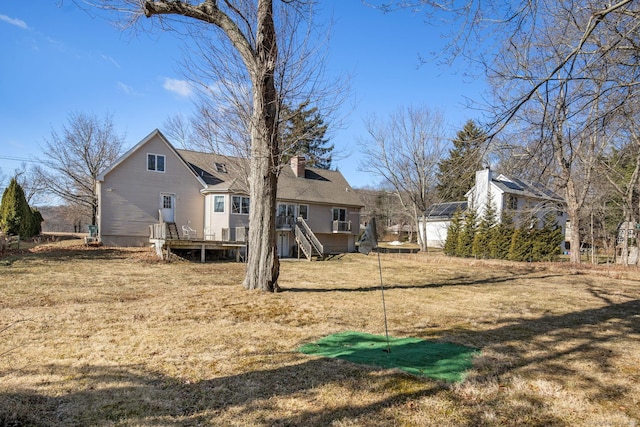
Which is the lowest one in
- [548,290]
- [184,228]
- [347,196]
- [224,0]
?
[548,290]

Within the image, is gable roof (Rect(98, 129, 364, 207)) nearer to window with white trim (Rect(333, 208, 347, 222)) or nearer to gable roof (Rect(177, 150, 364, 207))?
gable roof (Rect(177, 150, 364, 207))

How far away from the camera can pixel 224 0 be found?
8562 millimetres

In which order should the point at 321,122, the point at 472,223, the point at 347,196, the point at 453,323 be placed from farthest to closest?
the point at 347,196, the point at 472,223, the point at 321,122, the point at 453,323

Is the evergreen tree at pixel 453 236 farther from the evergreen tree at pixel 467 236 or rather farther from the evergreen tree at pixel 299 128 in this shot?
the evergreen tree at pixel 299 128

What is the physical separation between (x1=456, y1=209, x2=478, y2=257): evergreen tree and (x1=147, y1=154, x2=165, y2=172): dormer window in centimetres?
1976

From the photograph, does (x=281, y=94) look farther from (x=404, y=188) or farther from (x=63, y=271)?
(x=404, y=188)

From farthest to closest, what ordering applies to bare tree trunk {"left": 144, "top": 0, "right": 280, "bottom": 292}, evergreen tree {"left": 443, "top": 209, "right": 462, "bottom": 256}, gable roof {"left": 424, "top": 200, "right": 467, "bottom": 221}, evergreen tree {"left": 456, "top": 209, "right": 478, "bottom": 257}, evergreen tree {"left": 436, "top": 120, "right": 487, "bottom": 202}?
gable roof {"left": 424, "top": 200, "right": 467, "bottom": 221}
evergreen tree {"left": 443, "top": 209, "right": 462, "bottom": 256}
evergreen tree {"left": 456, "top": 209, "right": 478, "bottom": 257}
bare tree trunk {"left": 144, "top": 0, "right": 280, "bottom": 292}
evergreen tree {"left": 436, "top": 120, "right": 487, "bottom": 202}

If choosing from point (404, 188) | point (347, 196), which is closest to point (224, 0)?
point (347, 196)

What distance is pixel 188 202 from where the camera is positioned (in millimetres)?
22906

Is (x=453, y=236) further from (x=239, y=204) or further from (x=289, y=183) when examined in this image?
(x=239, y=204)

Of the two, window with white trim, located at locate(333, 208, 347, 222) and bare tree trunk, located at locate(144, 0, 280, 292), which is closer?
bare tree trunk, located at locate(144, 0, 280, 292)

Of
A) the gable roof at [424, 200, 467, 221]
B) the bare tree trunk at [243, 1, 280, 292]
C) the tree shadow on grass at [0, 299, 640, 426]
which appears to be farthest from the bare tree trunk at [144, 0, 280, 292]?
the gable roof at [424, 200, 467, 221]

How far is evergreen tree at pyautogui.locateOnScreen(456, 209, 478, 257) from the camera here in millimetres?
25141

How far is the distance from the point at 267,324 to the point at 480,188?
27.0m
